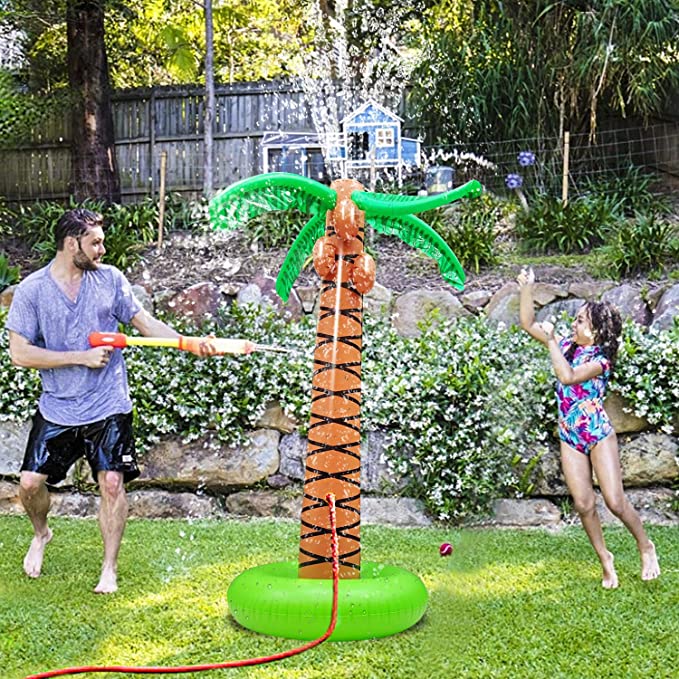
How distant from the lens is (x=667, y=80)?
8375 millimetres

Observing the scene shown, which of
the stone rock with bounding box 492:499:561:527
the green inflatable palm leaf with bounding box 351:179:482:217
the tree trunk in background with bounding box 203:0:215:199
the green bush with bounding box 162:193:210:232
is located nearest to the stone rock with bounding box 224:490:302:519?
the stone rock with bounding box 492:499:561:527

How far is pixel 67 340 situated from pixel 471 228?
4260 millimetres

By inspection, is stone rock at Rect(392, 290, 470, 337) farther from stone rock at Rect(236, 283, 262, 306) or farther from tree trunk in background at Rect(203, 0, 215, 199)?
tree trunk in background at Rect(203, 0, 215, 199)

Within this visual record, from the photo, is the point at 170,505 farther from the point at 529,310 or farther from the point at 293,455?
the point at 529,310

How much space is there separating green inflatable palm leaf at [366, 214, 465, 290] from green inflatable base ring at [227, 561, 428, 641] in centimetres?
114

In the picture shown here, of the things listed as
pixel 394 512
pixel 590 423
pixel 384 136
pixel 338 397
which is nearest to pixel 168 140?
pixel 384 136

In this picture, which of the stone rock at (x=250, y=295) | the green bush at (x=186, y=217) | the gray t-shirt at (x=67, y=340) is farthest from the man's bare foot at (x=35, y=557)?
the green bush at (x=186, y=217)

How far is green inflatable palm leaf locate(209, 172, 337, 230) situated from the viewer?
3291mm

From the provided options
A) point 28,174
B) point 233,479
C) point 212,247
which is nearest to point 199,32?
point 28,174

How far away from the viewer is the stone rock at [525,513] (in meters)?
5.04

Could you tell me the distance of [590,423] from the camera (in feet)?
12.9

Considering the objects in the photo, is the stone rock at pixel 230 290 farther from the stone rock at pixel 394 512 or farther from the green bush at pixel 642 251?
the green bush at pixel 642 251

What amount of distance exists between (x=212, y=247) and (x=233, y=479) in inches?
129

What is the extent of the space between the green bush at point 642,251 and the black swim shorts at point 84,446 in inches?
164
